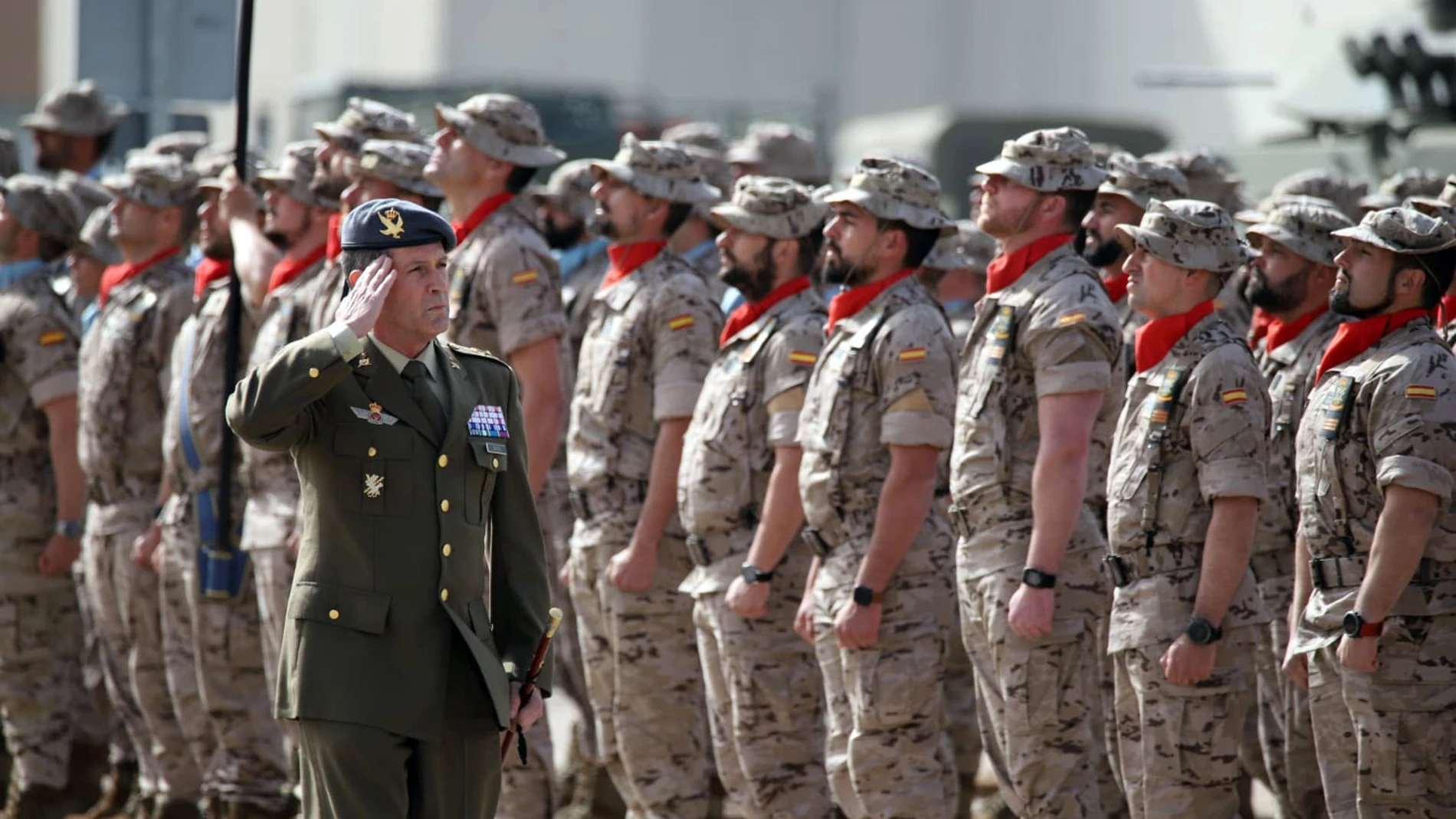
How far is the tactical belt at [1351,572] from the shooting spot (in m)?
6.00

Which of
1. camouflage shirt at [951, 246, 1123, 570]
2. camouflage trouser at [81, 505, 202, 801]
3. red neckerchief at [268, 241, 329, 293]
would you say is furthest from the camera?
camouflage trouser at [81, 505, 202, 801]

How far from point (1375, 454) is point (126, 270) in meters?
5.06

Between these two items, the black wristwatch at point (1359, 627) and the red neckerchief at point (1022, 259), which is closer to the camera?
the black wristwatch at point (1359, 627)

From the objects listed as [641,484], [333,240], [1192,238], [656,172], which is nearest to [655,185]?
[656,172]

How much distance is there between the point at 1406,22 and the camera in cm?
1412

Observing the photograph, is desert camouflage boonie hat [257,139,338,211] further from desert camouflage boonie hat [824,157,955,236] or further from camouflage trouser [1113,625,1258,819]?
camouflage trouser [1113,625,1258,819]

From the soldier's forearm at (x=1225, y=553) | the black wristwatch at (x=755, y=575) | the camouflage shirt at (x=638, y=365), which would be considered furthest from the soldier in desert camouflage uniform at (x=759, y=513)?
the soldier's forearm at (x=1225, y=553)

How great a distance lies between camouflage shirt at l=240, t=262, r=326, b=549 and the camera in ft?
25.5

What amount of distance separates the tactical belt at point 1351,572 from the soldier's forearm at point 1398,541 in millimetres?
122

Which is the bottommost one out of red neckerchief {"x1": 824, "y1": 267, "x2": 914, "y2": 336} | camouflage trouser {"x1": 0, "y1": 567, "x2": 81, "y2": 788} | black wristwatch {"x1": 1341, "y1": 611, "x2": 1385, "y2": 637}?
camouflage trouser {"x1": 0, "y1": 567, "x2": 81, "y2": 788}

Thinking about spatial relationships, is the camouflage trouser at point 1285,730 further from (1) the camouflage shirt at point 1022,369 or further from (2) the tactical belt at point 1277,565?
(1) the camouflage shirt at point 1022,369

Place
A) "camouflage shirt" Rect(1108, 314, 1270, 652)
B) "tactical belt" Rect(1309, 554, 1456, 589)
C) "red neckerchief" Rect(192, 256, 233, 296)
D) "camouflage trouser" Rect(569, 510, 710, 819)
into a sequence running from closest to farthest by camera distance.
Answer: "tactical belt" Rect(1309, 554, 1456, 589) < "camouflage shirt" Rect(1108, 314, 1270, 652) < "camouflage trouser" Rect(569, 510, 710, 819) < "red neckerchief" Rect(192, 256, 233, 296)

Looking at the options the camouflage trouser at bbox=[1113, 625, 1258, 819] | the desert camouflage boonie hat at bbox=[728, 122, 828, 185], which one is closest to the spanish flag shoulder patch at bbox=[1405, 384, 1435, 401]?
the camouflage trouser at bbox=[1113, 625, 1258, 819]

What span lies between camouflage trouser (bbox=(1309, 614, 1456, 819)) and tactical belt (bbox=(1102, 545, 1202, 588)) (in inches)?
20.9
